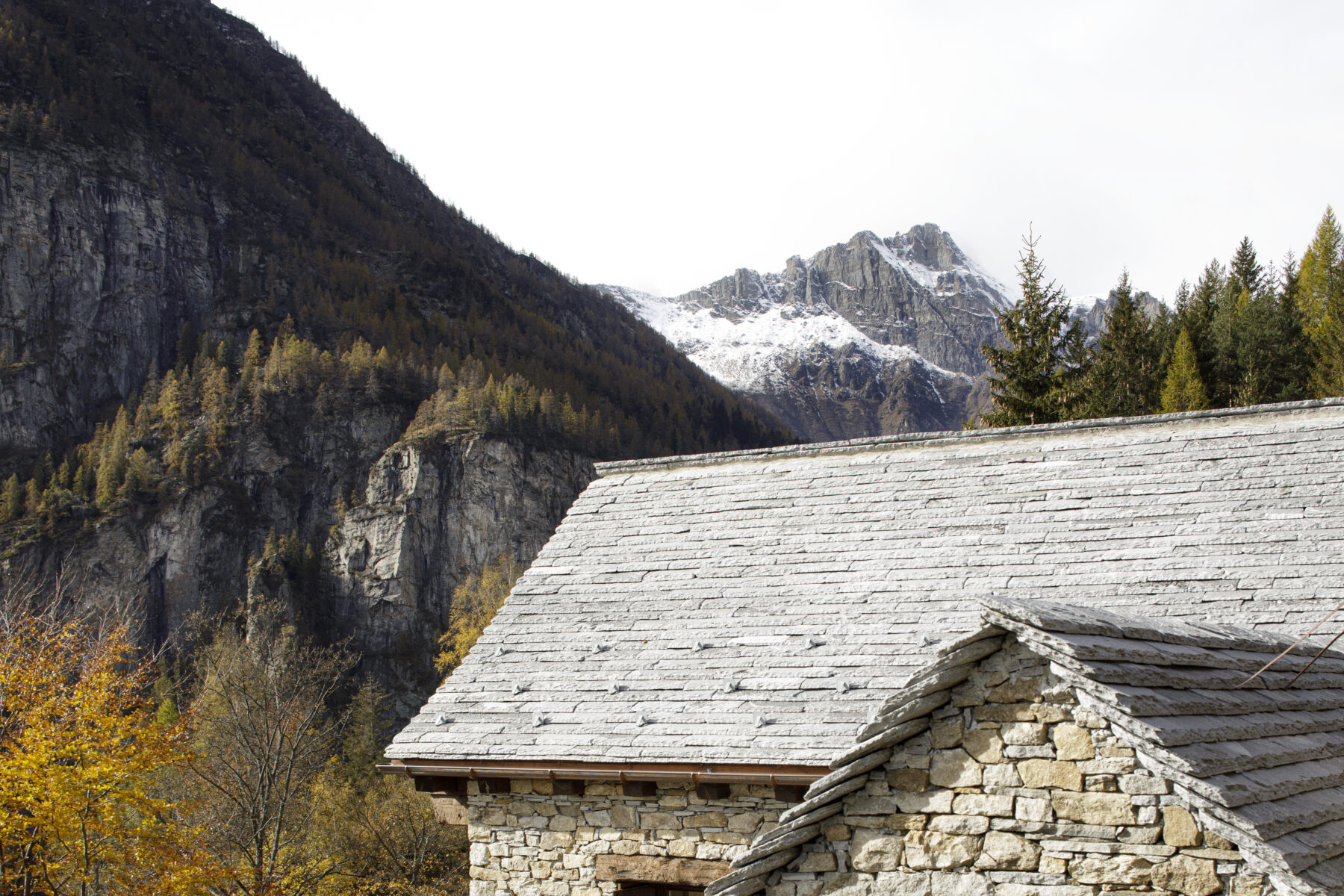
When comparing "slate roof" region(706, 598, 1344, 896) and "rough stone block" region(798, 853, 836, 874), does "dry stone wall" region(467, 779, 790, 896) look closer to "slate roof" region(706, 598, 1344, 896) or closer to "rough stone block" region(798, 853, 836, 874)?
"rough stone block" region(798, 853, 836, 874)

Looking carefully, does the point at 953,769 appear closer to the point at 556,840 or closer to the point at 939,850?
the point at 939,850

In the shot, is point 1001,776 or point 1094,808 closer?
point 1094,808

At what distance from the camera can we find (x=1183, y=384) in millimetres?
34375

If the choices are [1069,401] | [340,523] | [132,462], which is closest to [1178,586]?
[1069,401]

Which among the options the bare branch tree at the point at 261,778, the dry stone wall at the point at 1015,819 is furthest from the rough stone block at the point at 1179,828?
the bare branch tree at the point at 261,778

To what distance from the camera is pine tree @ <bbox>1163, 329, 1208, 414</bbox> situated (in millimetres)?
33312

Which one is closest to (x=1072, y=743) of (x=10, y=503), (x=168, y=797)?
(x=168, y=797)

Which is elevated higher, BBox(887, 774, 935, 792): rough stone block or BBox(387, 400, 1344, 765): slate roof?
BBox(387, 400, 1344, 765): slate roof

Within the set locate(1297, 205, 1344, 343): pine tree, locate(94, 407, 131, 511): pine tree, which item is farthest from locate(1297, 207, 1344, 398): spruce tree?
locate(94, 407, 131, 511): pine tree

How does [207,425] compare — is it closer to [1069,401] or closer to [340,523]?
[340,523]

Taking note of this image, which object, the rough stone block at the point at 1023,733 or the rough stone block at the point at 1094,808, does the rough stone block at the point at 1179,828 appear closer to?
the rough stone block at the point at 1094,808

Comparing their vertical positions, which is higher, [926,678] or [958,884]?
[926,678]

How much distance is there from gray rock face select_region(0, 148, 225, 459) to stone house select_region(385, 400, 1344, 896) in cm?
9535

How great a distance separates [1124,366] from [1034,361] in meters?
10.2
